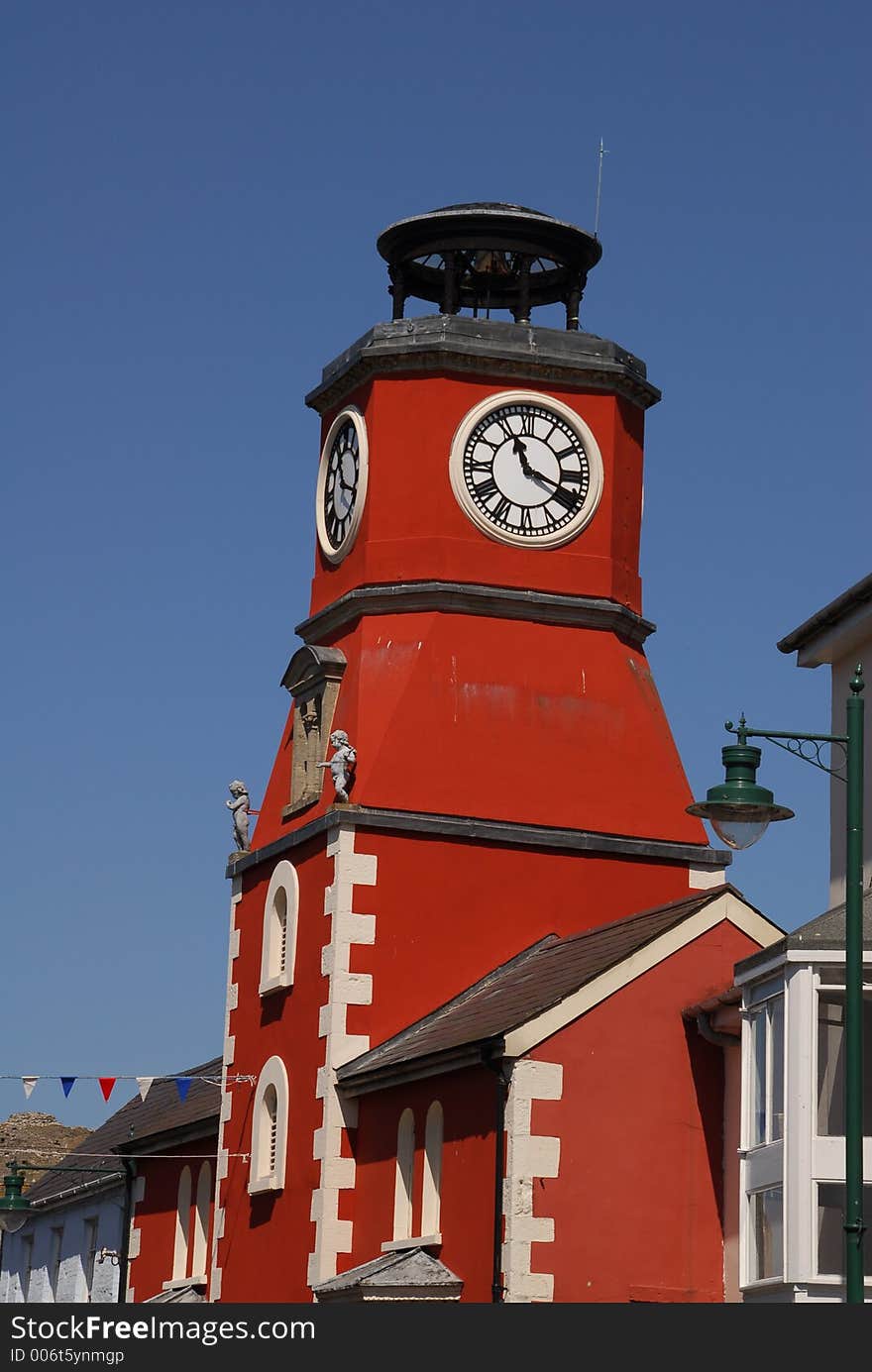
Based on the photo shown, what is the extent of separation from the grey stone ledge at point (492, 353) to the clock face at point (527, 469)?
1.46 ft

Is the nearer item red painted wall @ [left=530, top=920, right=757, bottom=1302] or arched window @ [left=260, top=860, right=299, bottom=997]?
red painted wall @ [left=530, top=920, right=757, bottom=1302]

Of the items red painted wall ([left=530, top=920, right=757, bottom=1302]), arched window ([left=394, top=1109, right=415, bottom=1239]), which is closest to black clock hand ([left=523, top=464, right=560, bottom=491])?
red painted wall ([left=530, top=920, right=757, bottom=1302])

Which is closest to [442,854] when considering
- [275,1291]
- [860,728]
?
[275,1291]

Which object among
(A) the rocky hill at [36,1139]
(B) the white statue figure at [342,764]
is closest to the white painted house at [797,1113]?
(B) the white statue figure at [342,764]

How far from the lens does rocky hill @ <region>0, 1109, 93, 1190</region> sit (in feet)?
204

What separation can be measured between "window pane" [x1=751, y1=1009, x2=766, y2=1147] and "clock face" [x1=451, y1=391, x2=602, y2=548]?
1046 centimetres

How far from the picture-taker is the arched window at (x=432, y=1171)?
29.0 meters

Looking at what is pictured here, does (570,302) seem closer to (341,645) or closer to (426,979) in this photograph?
(341,645)

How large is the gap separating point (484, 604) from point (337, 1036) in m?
6.37

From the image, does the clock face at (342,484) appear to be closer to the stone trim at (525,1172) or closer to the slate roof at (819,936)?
the stone trim at (525,1172)

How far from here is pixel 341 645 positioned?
35.1m

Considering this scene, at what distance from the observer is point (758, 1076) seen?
26047 mm

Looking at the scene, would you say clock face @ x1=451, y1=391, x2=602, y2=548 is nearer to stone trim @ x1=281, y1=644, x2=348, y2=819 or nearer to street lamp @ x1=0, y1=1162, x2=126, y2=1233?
stone trim @ x1=281, y1=644, x2=348, y2=819

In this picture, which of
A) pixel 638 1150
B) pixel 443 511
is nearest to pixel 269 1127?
pixel 638 1150
